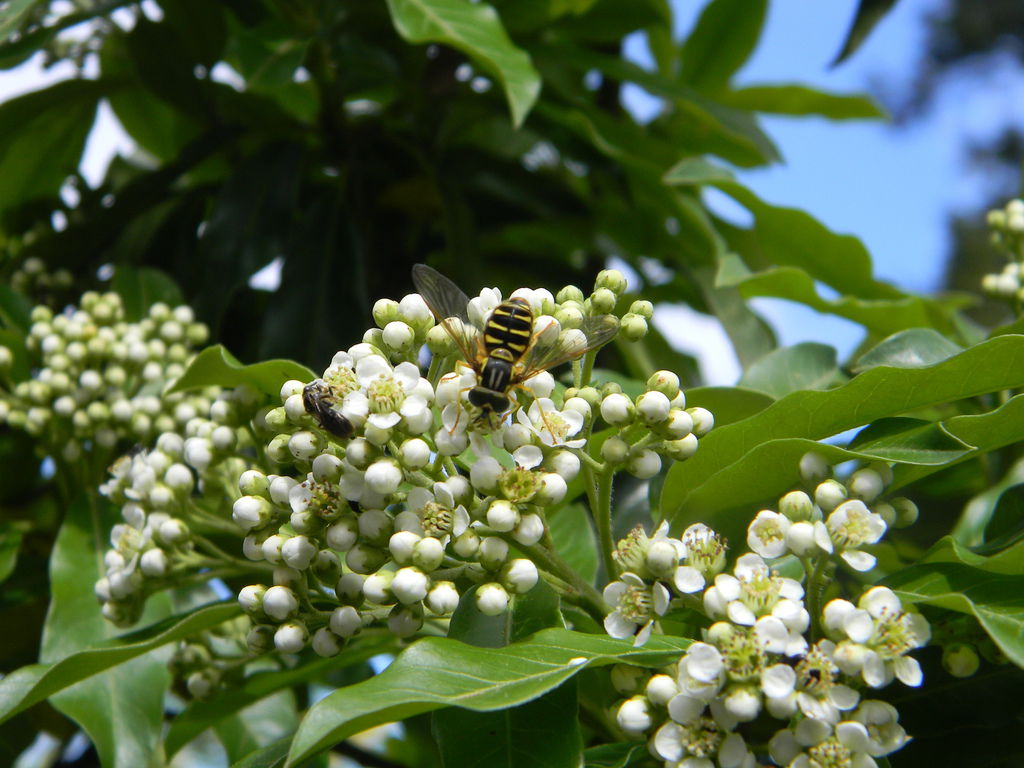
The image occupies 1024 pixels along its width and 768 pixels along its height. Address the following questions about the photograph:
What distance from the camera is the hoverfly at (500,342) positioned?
1.56 meters

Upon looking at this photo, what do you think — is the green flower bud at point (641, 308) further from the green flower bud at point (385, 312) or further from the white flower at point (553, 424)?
the green flower bud at point (385, 312)

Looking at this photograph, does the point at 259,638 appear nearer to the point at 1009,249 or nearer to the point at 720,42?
the point at 1009,249

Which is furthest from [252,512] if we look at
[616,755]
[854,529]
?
[854,529]

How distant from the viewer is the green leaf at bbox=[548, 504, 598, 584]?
221 cm

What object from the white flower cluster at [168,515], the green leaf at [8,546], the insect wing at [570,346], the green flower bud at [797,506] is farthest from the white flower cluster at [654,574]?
the green leaf at [8,546]

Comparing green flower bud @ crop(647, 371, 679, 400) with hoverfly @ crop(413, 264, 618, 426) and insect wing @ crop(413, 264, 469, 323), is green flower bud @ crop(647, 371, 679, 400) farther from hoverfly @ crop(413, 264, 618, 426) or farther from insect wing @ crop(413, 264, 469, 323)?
insect wing @ crop(413, 264, 469, 323)

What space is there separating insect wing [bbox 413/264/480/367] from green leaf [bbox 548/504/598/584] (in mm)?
639

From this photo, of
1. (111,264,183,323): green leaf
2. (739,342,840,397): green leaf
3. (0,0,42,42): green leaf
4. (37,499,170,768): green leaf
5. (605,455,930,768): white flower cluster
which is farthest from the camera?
(111,264,183,323): green leaf

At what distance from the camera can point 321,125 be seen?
3.39m

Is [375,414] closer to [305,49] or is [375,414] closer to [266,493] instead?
[266,493]

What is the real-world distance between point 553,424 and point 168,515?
35.1 inches

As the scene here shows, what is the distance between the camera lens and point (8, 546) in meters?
2.61

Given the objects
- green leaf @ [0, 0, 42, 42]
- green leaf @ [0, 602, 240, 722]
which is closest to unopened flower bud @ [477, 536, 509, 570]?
green leaf @ [0, 602, 240, 722]

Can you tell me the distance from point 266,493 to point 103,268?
80.0 inches
